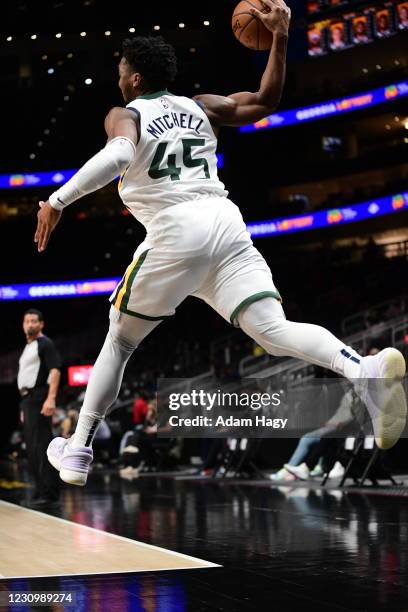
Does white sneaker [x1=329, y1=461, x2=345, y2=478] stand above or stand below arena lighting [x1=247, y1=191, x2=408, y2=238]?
below

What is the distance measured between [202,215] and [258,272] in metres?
Answer: 0.33

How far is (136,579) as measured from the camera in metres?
4.81

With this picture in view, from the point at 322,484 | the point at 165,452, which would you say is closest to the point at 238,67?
the point at 165,452

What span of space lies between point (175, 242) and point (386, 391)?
1033 mm

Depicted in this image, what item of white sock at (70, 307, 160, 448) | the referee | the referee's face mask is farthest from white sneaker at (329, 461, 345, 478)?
white sock at (70, 307, 160, 448)

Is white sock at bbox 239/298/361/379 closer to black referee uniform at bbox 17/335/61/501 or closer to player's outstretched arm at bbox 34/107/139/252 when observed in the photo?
player's outstretched arm at bbox 34/107/139/252

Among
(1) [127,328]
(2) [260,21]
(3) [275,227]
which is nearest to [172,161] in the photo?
(1) [127,328]

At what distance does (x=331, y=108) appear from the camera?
101 feet

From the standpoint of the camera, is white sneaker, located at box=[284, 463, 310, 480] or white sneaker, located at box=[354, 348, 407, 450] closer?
white sneaker, located at box=[354, 348, 407, 450]

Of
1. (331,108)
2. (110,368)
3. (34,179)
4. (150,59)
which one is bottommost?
(110,368)

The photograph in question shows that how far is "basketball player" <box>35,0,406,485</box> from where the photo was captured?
12.0 feet

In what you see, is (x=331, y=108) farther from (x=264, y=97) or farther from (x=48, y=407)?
(x=264, y=97)
